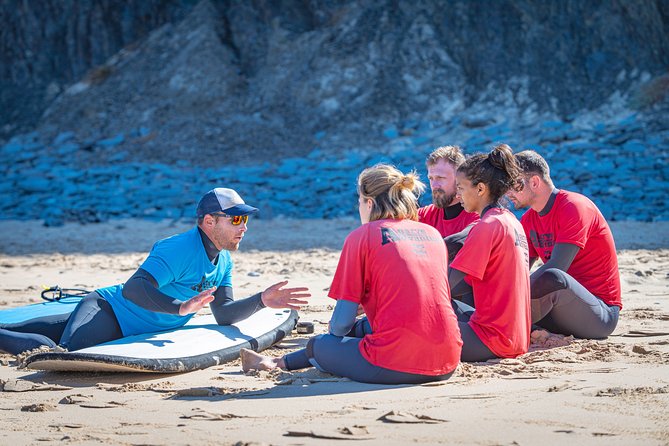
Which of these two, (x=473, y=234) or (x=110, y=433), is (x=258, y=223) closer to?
(x=473, y=234)

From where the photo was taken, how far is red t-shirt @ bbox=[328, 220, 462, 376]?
4.06 meters

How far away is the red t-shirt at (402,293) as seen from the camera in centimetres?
406

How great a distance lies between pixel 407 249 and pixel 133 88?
52.8 feet

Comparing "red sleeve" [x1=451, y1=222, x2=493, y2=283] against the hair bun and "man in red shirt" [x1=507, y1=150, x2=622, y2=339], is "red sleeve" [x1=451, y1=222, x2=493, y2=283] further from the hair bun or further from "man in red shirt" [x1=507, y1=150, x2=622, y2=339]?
"man in red shirt" [x1=507, y1=150, x2=622, y2=339]

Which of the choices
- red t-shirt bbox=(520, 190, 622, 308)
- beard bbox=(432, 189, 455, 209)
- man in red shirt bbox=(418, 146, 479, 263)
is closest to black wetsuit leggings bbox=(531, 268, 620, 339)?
red t-shirt bbox=(520, 190, 622, 308)

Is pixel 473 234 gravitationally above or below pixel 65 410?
above

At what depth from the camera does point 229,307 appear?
541cm

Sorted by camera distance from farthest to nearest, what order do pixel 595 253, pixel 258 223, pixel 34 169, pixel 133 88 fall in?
pixel 133 88 → pixel 34 169 → pixel 258 223 → pixel 595 253

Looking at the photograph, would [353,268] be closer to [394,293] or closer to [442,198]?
[394,293]

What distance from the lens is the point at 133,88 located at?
19.2 meters

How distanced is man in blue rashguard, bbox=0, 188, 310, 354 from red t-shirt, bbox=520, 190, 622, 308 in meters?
1.57

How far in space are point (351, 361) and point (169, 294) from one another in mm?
1374

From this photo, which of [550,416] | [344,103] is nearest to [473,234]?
[550,416]

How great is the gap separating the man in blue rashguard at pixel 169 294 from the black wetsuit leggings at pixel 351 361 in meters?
0.51
